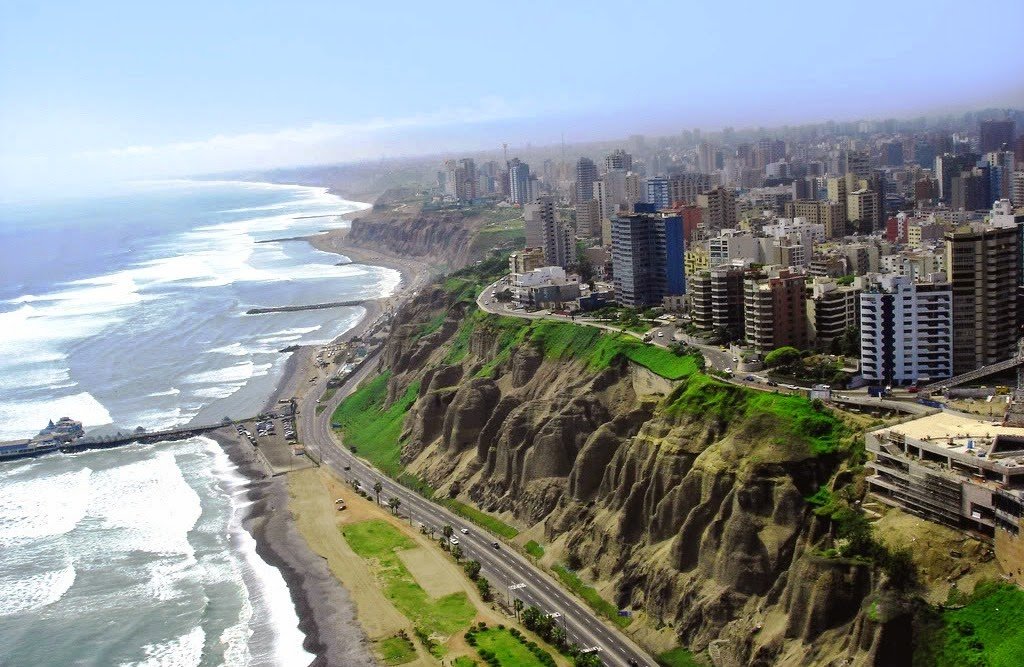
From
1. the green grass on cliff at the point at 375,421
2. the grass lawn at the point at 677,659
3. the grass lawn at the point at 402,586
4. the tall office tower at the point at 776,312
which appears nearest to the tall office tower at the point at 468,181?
the green grass on cliff at the point at 375,421

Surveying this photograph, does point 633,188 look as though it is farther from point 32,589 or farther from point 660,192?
point 32,589

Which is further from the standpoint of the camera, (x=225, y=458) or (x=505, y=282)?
(x=505, y=282)

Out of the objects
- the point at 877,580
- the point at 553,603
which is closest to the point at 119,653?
the point at 553,603

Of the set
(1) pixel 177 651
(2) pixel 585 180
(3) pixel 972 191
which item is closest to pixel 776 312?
(1) pixel 177 651

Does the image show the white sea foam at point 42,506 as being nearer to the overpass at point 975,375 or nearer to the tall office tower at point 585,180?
the overpass at point 975,375

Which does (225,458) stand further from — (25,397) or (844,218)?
(844,218)
